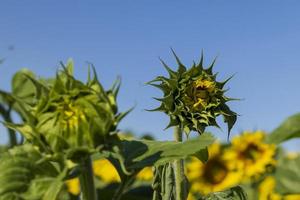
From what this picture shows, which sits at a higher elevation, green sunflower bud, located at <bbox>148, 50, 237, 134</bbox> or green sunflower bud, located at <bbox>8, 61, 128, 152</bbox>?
green sunflower bud, located at <bbox>148, 50, 237, 134</bbox>

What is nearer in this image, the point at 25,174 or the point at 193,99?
the point at 25,174

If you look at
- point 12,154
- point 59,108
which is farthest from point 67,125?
point 12,154

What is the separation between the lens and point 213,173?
24.6 ft

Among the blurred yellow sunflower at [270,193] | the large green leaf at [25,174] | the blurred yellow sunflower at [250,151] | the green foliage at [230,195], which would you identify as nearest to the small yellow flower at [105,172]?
the blurred yellow sunflower at [250,151]

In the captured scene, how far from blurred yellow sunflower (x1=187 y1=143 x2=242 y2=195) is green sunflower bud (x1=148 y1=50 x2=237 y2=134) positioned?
4611 millimetres

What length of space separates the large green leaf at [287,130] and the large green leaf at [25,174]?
1.10 metres

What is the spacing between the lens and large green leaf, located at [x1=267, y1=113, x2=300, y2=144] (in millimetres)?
2566

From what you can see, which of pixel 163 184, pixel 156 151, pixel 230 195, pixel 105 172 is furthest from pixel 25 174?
pixel 105 172

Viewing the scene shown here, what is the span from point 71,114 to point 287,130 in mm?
1129

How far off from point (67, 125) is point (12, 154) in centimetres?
16

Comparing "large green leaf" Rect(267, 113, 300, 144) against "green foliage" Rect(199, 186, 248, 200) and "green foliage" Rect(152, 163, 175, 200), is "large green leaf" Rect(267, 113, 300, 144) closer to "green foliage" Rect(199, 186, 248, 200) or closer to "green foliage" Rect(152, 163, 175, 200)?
"green foliage" Rect(199, 186, 248, 200)

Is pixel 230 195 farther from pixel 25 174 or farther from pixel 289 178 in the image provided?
pixel 289 178

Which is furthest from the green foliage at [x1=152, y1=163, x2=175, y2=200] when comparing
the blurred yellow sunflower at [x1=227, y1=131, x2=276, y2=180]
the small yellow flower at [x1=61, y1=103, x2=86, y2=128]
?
the blurred yellow sunflower at [x1=227, y1=131, x2=276, y2=180]

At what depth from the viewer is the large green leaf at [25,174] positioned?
66.5 inches
